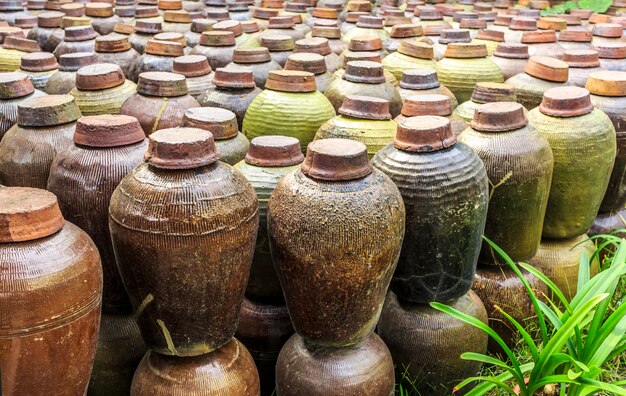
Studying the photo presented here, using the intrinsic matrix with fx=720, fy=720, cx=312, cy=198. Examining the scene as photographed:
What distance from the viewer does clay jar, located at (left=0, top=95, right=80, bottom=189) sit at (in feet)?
6.67

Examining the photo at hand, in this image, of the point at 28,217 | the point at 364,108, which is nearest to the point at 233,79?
the point at 364,108

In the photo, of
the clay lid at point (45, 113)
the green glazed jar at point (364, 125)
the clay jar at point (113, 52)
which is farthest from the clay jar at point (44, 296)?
the clay jar at point (113, 52)

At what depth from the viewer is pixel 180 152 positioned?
5.26 feet

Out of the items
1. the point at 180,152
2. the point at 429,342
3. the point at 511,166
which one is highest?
the point at 180,152

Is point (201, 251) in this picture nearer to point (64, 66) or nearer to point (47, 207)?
point (47, 207)

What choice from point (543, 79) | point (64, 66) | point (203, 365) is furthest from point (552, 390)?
point (64, 66)

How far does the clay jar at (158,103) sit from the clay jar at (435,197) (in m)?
0.82

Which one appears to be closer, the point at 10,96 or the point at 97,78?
the point at 10,96

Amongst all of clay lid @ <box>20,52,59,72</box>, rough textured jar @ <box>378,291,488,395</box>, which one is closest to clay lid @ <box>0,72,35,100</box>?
clay lid @ <box>20,52,59,72</box>

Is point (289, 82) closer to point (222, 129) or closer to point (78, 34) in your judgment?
point (222, 129)

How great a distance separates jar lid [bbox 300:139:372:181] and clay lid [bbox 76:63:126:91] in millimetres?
1134

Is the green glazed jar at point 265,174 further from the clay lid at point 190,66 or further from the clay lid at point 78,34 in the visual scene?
the clay lid at point 78,34

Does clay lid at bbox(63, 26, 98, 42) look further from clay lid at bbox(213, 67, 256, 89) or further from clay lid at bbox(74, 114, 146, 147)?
clay lid at bbox(74, 114, 146, 147)

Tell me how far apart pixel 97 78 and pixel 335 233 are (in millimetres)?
1315
